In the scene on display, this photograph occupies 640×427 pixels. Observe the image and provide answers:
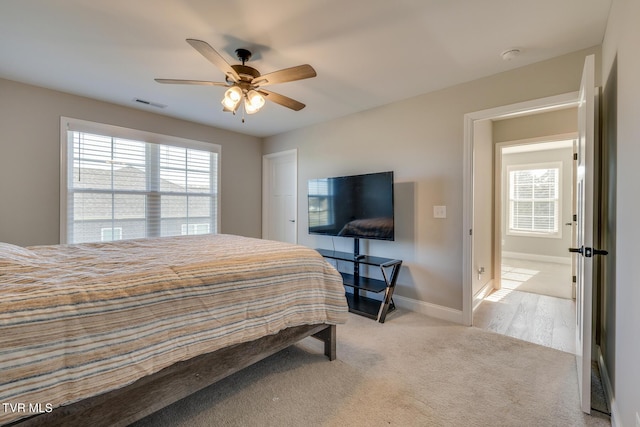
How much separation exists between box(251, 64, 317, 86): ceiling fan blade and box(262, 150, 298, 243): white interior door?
2.43m

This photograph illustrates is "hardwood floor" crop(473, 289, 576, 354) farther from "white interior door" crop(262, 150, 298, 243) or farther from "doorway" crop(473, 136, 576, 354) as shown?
"white interior door" crop(262, 150, 298, 243)

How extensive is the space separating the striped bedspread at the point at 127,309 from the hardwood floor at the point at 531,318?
1879 millimetres

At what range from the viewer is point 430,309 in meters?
3.11

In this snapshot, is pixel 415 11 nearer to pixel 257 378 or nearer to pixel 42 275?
pixel 42 275

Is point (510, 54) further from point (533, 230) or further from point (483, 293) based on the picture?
point (533, 230)

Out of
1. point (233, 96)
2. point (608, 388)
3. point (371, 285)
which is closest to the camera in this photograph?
point (608, 388)

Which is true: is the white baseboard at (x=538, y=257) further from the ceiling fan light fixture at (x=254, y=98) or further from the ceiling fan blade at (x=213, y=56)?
the ceiling fan blade at (x=213, y=56)

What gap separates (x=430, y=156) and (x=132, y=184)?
141 inches

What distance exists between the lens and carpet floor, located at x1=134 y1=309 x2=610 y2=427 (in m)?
1.57

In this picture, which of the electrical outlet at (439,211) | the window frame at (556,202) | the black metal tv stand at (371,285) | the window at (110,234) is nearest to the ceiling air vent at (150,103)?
the window at (110,234)

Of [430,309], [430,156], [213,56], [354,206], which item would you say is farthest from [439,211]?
[213,56]

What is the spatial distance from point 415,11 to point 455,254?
7.13ft

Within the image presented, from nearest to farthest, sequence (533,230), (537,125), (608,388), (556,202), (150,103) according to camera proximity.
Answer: (608,388)
(150,103)
(537,125)
(556,202)
(533,230)

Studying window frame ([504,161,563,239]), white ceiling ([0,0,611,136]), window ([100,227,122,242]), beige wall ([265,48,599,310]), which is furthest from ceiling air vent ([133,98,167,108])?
window frame ([504,161,563,239])
